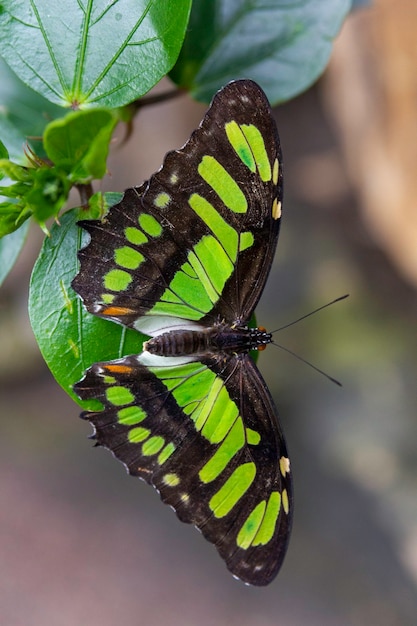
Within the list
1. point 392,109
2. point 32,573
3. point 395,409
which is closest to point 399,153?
point 392,109

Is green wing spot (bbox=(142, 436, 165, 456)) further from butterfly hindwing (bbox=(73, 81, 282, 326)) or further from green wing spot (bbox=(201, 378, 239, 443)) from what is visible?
butterfly hindwing (bbox=(73, 81, 282, 326))

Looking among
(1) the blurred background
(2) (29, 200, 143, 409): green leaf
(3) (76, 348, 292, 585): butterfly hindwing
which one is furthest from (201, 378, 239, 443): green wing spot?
(1) the blurred background

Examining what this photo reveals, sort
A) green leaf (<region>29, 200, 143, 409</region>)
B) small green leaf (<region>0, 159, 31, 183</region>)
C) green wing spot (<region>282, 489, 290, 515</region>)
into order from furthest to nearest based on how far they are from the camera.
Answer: green wing spot (<region>282, 489, 290, 515</region>) < green leaf (<region>29, 200, 143, 409</region>) < small green leaf (<region>0, 159, 31, 183</region>)

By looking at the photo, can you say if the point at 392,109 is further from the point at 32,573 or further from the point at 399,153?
the point at 32,573

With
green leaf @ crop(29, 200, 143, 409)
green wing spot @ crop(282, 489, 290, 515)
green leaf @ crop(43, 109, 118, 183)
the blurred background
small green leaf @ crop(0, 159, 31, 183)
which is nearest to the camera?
green leaf @ crop(43, 109, 118, 183)

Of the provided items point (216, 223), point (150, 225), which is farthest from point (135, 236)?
point (216, 223)

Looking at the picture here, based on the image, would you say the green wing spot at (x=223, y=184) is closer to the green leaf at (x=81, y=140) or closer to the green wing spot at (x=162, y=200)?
the green wing spot at (x=162, y=200)
